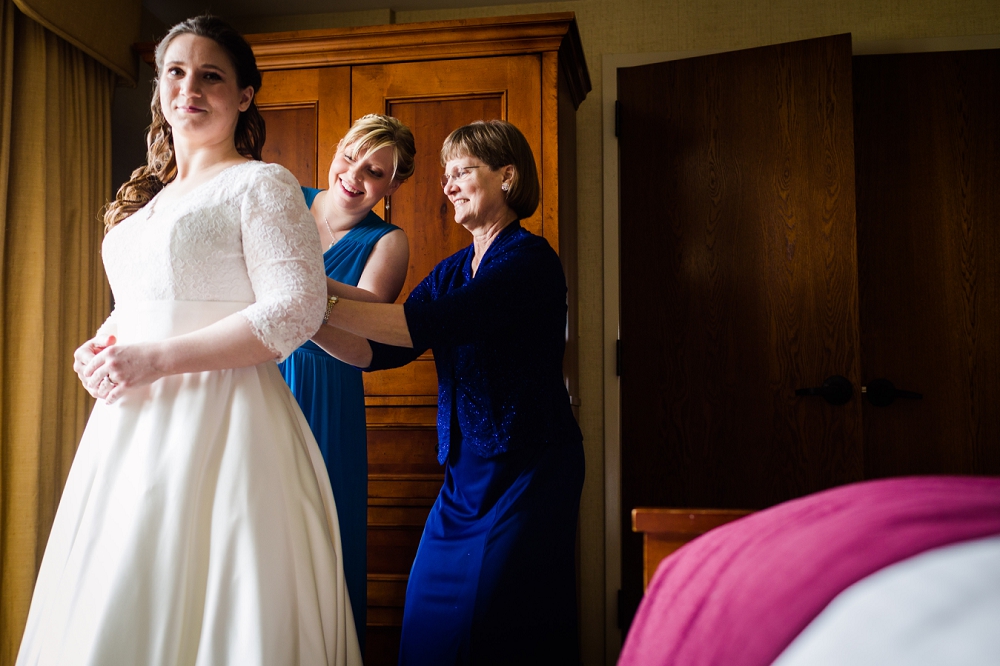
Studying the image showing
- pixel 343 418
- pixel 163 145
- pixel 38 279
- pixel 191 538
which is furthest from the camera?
pixel 38 279

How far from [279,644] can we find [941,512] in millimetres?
903

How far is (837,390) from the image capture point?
8.29ft

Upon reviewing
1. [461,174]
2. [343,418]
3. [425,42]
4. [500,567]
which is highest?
[425,42]

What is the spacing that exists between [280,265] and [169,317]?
21cm

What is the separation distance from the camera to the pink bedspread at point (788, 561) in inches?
26.0

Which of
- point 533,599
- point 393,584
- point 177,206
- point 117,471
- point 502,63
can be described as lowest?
point 393,584

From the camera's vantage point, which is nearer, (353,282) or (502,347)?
(502,347)

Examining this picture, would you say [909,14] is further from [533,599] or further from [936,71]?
[533,599]

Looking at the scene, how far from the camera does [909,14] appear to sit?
2.97 meters

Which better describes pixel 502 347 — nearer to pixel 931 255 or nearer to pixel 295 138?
pixel 295 138

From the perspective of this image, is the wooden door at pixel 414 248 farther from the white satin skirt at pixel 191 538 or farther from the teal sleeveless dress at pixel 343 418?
the white satin skirt at pixel 191 538

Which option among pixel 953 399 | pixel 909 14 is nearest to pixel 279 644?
pixel 953 399

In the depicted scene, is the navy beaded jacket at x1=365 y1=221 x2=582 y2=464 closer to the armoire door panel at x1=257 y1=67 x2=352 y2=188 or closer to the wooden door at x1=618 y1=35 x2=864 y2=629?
the armoire door panel at x1=257 y1=67 x2=352 y2=188

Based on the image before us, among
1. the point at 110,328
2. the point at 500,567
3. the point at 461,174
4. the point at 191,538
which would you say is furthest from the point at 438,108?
the point at 191,538
